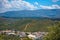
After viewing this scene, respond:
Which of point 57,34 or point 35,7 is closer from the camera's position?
point 57,34

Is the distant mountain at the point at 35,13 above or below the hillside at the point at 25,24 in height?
above

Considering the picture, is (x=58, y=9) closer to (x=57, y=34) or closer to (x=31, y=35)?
(x=31, y=35)

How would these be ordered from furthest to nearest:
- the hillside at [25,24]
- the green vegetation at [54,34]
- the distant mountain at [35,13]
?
the distant mountain at [35,13], the hillside at [25,24], the green vegetation at [54,34]

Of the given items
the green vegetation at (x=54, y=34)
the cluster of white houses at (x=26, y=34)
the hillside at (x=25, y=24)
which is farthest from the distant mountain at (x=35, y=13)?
the green vegetation at (x=54, y=34)

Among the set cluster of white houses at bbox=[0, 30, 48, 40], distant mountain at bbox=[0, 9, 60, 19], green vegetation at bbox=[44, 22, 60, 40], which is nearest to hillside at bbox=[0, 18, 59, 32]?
cluster of white houses at bbox=[0, 30, 48, 40]

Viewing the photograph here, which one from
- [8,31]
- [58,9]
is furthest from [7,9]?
[58,9]

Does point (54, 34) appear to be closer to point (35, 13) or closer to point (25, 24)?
point (25, 24)

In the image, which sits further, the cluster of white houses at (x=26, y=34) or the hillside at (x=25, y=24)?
the hillside at (x=25, y=24)

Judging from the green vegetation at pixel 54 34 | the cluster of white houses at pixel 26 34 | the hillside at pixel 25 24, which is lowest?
the cluster of white houses at pixel 26 34

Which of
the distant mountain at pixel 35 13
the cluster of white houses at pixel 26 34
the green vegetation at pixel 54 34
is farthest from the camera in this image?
the distant mountain at pixel 35 13

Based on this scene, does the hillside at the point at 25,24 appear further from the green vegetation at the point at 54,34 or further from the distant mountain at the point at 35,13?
the green vegetation at the point at 54,34

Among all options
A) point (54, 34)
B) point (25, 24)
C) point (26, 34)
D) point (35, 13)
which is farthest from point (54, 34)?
point (35, 13)
